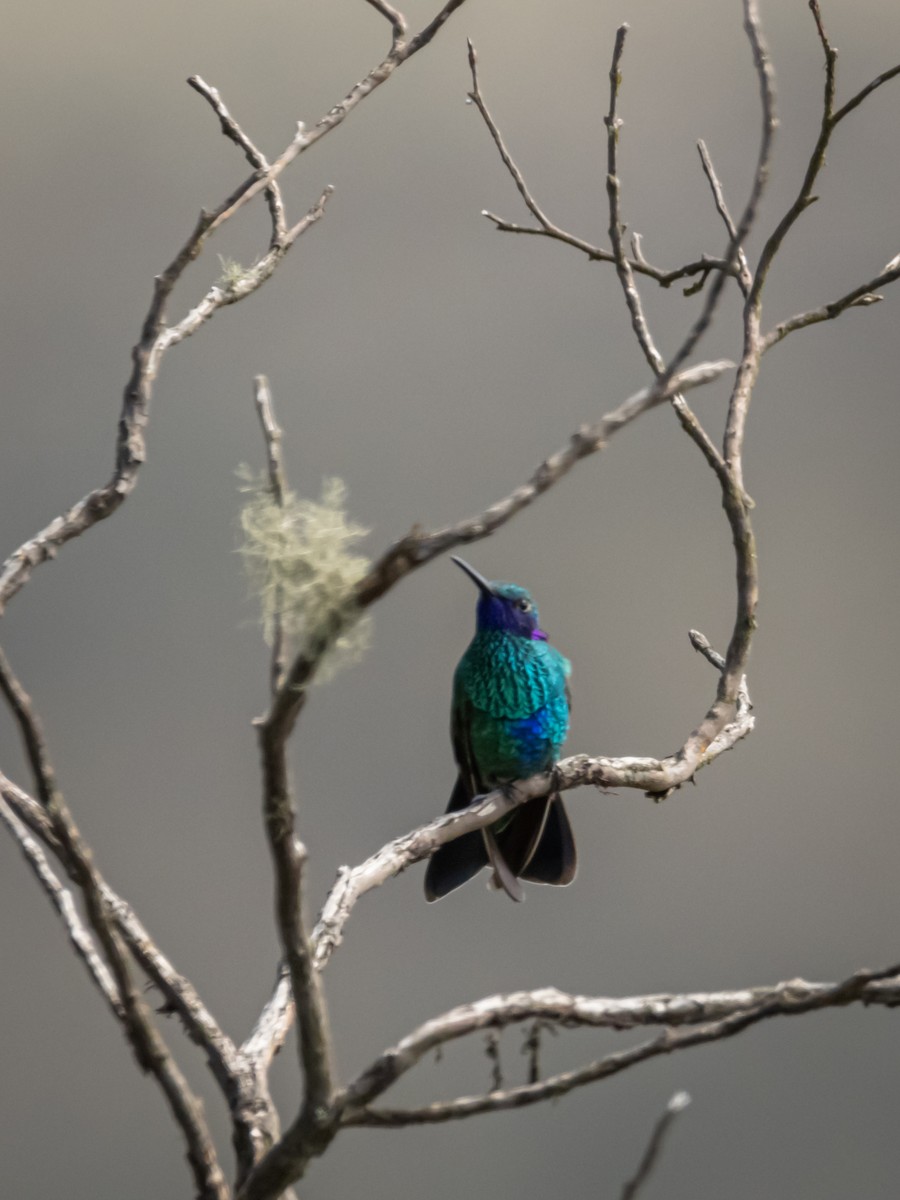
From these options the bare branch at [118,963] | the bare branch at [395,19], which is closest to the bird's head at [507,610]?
the bare branch at [395,19]

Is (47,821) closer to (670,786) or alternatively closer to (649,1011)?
(649,1011)

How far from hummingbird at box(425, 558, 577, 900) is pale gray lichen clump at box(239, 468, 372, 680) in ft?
3.25

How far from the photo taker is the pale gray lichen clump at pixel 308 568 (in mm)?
896

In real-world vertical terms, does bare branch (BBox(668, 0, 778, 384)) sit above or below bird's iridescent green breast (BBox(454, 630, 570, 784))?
above

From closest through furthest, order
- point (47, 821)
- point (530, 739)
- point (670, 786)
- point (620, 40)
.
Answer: point (47, 821) < point (620, 40) < point (670, 786) < point (530, 739)

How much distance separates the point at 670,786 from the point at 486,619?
54 centimetres

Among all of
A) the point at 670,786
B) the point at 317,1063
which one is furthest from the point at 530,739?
the point at 317,1063

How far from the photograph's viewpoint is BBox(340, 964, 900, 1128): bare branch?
40.1 inches

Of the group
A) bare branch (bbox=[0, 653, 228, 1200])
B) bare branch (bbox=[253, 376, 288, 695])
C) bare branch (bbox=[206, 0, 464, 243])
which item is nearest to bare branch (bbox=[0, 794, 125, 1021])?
bare branch (bbox=[0, 653, 228, 1200])

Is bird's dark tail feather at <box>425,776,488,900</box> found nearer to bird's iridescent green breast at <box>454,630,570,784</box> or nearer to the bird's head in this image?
bird's iridescent green breast at <box>454,630,570,784</box>

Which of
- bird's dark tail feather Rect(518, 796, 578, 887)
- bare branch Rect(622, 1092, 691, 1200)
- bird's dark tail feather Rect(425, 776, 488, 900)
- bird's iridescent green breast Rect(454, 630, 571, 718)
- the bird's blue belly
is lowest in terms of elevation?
bare branch Rect(622, 1092, 691, 1200)

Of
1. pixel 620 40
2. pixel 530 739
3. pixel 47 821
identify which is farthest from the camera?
pixel 530 739

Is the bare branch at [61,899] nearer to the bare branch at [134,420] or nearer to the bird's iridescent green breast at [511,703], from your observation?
the bare branch at [134,420]

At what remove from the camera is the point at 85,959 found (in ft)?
4.04
